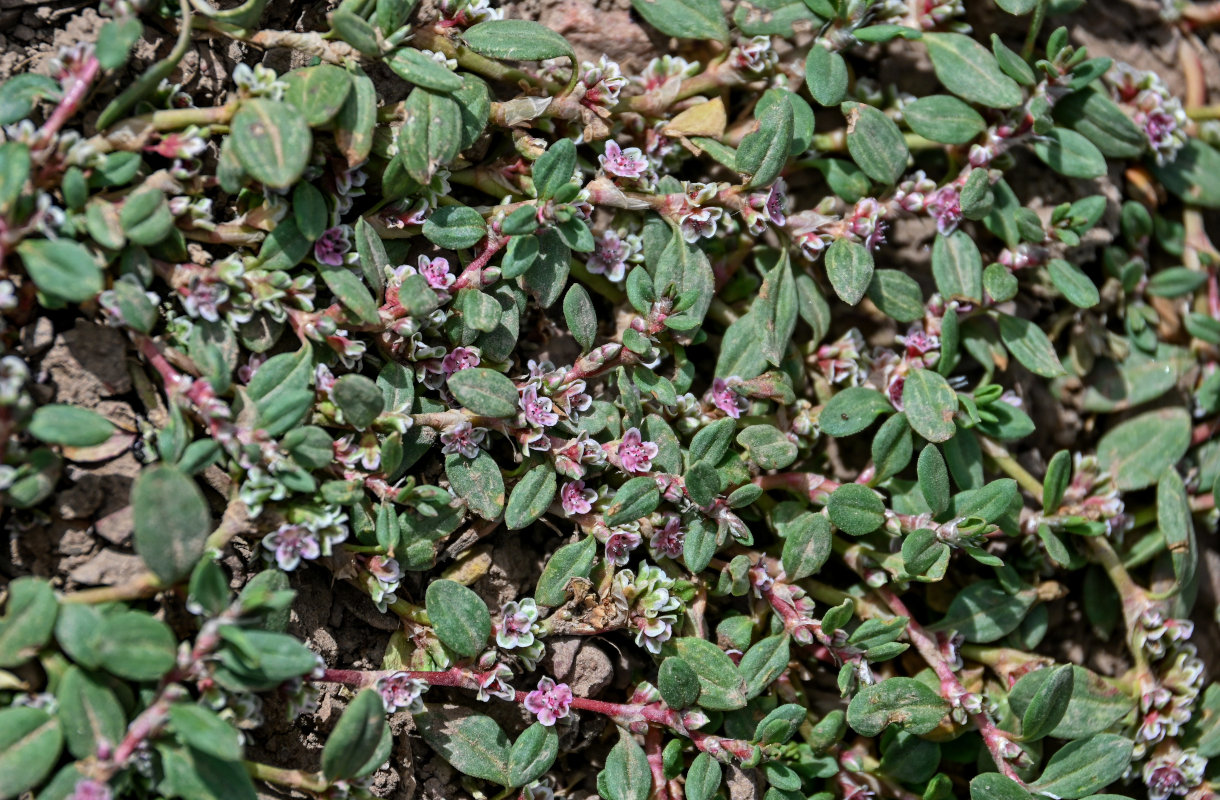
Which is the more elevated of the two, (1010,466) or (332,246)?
(332,246)

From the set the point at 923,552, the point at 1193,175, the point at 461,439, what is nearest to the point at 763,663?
the point at 923,552

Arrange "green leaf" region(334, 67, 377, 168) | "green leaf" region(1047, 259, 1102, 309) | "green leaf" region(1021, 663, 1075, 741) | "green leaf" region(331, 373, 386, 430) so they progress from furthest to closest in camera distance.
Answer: "green leaf" region(1047, 259, 1102, 309)
"green leaf" region(1021, 663, 1075, 741)
"green leaf" region(334, 67, 377, 168)
"green leaf" region(331, 373, 386, 430)

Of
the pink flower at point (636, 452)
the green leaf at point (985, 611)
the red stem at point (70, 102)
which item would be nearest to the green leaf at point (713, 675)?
the pink flower at point (636, 452)

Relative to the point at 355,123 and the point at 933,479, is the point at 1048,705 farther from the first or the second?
the point at 355,123

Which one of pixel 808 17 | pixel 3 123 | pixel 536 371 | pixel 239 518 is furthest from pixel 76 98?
pixel 808 17

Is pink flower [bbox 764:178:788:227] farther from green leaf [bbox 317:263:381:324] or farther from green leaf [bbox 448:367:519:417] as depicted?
green leaf [bbox 317:263:381:324]

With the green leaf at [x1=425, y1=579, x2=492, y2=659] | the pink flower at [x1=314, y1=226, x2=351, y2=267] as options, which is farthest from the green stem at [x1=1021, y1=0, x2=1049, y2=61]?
the green leaf at [x1=425, y1=579, x2=492, y2=659]

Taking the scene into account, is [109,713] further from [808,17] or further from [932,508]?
[808,17]

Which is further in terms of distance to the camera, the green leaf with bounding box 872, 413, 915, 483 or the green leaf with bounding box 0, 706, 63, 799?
the green leaf with bounding box 872, 413, 915, 483
